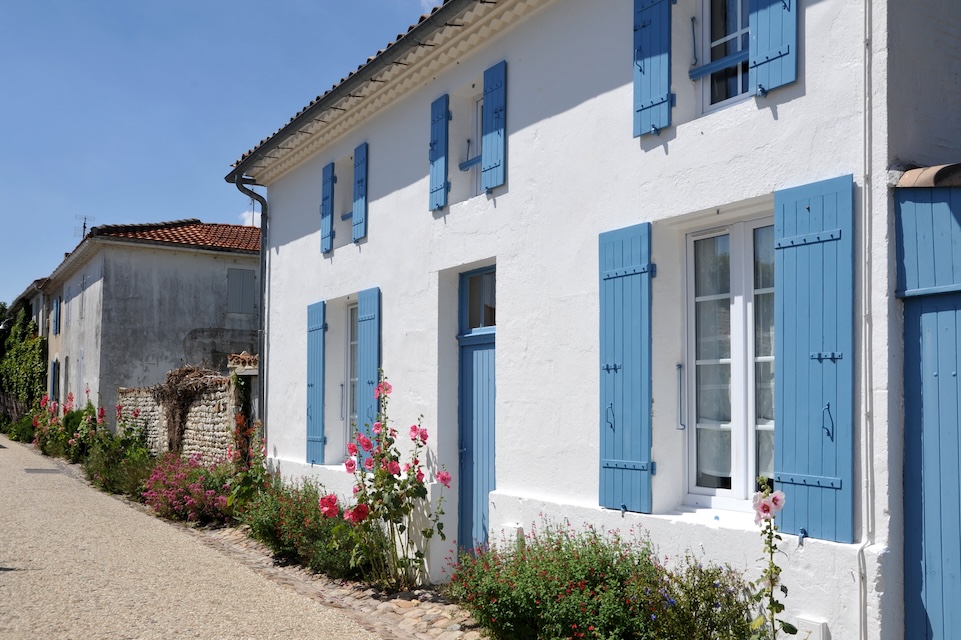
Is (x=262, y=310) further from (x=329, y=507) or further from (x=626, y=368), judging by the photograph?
(x=626, y=368)

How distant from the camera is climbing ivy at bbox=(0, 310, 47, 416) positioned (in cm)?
2802

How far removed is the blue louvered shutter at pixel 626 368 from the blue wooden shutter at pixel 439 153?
2.32 meters

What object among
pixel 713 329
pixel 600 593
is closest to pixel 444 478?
pixel 600 593

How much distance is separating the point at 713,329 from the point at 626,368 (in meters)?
0.60

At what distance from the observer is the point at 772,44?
482 cm

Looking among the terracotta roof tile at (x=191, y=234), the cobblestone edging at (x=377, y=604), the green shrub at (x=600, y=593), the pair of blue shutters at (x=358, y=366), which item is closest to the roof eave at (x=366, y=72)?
the pair of blue shutters at (x=358, y=366)

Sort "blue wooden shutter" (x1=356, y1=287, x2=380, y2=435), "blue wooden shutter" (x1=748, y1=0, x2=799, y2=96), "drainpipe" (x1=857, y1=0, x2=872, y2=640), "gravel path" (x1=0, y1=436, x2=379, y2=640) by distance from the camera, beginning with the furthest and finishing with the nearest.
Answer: "blue wooden shutter" (x1=356, y1=287, x2=380, y2=435) < "gravel path" (x1=0, y1=436, x2=379, y2=640) < "blue wooden shutter" (x1=748, y1=0, x2=799, y2=96) < "drainpipe" (x1=857, y1=0, x2=872, y2=640)

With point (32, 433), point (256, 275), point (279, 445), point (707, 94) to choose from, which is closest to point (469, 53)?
point (707, 94)

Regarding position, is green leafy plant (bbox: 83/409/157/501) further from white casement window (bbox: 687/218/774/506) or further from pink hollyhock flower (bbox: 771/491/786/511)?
pink hollyhock flower (bbox: 771/491/786/511)

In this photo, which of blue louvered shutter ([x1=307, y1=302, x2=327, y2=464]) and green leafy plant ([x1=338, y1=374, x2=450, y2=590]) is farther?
blue louvered shutter ([x1=307, y1=302, x2=327, y2=464])

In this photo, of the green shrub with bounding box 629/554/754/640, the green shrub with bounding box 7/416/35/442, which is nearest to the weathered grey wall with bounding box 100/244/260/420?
the green shrub with bounding box 7/416/35/442

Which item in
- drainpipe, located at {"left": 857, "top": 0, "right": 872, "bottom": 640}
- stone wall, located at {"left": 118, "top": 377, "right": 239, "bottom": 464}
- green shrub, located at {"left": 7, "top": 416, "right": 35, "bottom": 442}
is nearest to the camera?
drainpipe, located at {"left": 857, "top": 0, "right": 872, "bottom": 640}

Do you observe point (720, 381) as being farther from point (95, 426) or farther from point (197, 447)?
point (95, 426)

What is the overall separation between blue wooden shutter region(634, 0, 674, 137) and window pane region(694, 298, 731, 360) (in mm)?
1141
